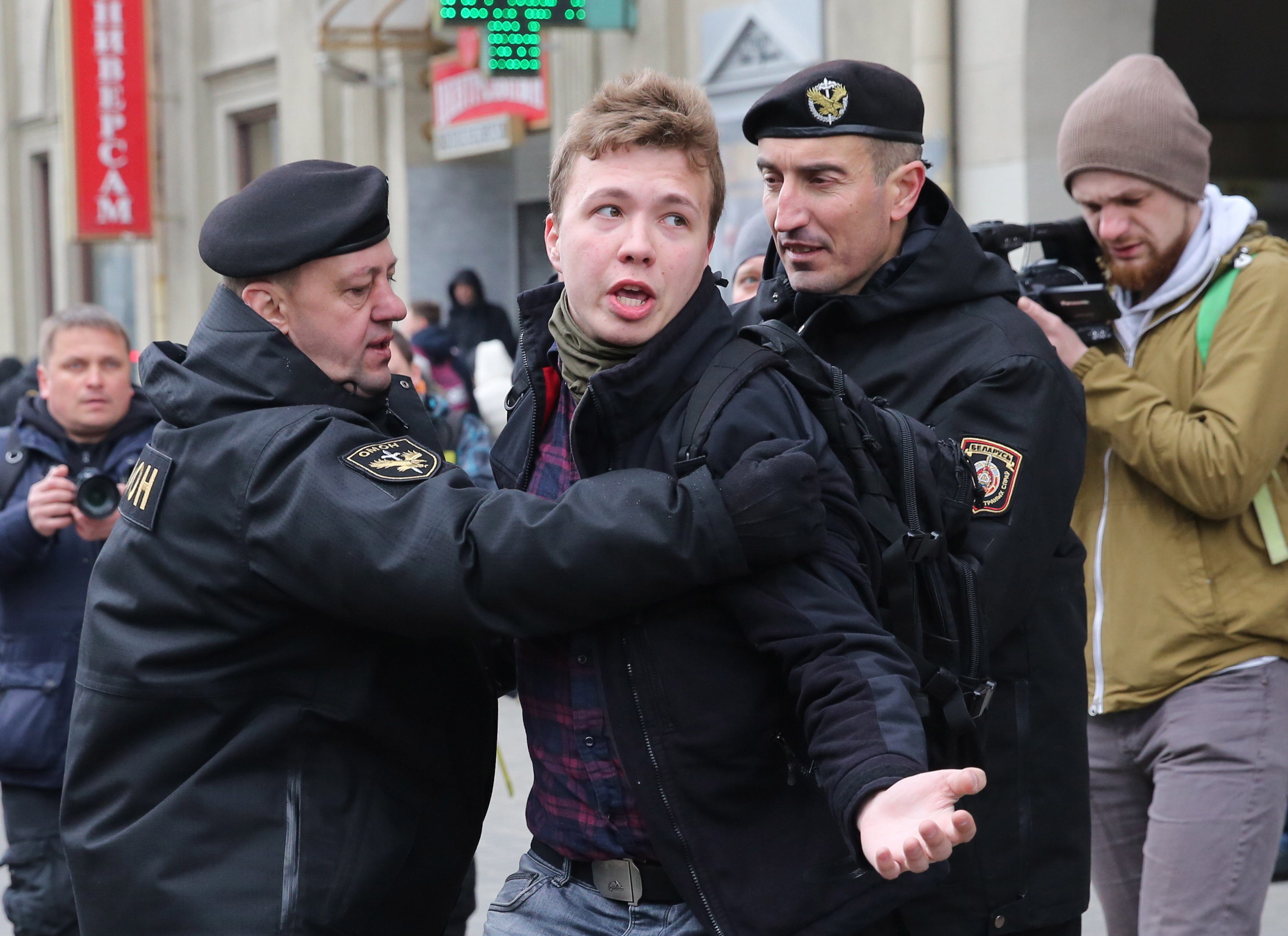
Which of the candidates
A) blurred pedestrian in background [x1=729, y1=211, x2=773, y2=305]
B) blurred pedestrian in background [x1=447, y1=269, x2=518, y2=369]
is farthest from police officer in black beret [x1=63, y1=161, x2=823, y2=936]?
blurred pedestrian in background [x1=447, y1=269, x2=518, y2=369]

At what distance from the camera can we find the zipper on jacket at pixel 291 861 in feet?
8.04

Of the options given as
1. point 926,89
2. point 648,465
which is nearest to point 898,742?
point 648,465

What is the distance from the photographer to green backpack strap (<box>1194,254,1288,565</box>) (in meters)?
3.69

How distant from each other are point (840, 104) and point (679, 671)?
46.2 inches

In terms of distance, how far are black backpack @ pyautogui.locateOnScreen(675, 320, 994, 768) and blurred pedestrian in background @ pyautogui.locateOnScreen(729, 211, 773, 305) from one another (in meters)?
2.70

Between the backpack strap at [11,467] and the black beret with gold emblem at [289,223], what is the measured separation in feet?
8.65

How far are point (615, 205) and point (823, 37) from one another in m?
7.99

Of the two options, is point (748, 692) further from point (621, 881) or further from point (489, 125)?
point (489, 125)

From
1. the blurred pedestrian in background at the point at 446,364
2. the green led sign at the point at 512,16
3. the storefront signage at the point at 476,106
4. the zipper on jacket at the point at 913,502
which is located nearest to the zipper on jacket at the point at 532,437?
the zipper on jacket at the point at 913,502

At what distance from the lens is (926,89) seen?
29.3ft

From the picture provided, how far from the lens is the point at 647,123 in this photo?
7.77 ft

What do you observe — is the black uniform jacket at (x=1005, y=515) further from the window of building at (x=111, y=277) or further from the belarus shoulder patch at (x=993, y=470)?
the window of building at (x=111, y=277)

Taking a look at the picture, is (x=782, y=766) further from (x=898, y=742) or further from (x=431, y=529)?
(x=431, y=529)

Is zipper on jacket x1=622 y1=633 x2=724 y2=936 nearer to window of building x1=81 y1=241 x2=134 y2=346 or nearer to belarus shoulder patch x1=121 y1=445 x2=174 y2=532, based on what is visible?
belarus shoulder patch x1=121 y1=445 x2=174 y2=532
